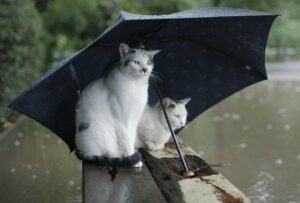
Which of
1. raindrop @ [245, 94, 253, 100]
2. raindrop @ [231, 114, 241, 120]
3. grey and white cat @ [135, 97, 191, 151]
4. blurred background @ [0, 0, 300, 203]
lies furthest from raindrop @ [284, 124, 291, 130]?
grey and white cat @ [135, 97, 191, 151]

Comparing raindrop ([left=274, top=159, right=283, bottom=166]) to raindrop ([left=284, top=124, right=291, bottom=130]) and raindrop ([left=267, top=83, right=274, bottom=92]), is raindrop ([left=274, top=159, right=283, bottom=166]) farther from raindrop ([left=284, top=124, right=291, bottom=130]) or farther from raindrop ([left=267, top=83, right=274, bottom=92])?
raindrop ([left=267, top=83, right=274, bottom=92])

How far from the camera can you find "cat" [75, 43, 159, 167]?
3.23 m

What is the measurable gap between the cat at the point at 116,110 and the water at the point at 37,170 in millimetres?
1533

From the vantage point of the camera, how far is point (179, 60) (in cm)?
383

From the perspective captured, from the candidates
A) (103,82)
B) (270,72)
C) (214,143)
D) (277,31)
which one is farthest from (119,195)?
(277,31)

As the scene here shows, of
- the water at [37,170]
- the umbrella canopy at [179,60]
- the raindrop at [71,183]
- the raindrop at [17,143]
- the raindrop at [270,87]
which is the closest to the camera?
the umbrella canopy at [179,60]

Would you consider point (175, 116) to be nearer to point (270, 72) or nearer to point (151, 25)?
point (151, 25)

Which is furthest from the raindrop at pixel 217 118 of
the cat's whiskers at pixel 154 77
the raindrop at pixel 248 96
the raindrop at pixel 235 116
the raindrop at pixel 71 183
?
the cat's whiskers at pixel 154 77

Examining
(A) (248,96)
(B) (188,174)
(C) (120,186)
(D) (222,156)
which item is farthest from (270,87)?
(C) (120,186)

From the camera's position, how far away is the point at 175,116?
12.6ft

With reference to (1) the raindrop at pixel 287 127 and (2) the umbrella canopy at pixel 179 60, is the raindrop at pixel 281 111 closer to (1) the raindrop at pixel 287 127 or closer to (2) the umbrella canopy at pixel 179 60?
(1) the raindrop at pixel 287 127

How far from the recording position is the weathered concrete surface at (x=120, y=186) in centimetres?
293

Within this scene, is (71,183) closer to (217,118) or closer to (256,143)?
(256,143)

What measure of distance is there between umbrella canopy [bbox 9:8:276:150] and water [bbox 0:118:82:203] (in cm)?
131
